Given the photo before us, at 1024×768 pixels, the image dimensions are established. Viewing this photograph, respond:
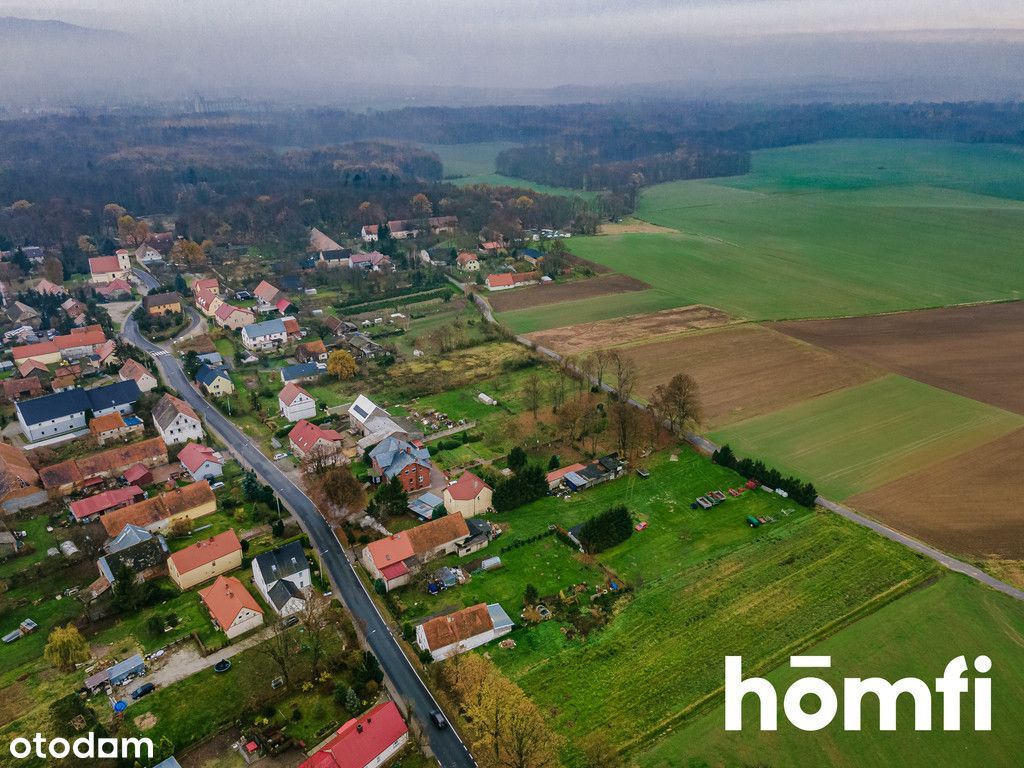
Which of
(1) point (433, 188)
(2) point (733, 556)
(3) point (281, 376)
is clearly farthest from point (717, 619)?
(1) point (433, 188)

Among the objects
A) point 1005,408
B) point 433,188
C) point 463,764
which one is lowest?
point 463,764

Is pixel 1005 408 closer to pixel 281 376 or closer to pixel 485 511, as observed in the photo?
pixel 485 511

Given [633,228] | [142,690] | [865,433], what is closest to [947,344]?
[865,433]

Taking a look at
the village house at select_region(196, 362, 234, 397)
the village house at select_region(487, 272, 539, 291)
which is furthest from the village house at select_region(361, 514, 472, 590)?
the village house at select_region(487, 272, 539, 291)

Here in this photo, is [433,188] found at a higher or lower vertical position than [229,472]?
higher

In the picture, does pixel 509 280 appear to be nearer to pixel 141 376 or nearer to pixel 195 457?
pixel 141 376

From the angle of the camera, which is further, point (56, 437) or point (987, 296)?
point (987, 296)

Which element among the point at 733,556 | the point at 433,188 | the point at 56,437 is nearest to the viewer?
the point at 733,556

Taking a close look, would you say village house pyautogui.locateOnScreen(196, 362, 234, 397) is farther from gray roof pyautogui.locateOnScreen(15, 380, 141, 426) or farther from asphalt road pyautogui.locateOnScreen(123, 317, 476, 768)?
gray roof pyautogui.locateOnScreen(15, 380, 141, 426)
